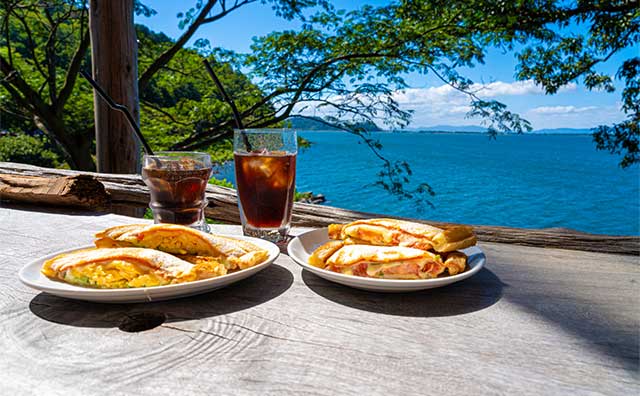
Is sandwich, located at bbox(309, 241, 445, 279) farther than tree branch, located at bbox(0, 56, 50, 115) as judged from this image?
No

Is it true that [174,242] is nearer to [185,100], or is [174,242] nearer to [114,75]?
[114,75]

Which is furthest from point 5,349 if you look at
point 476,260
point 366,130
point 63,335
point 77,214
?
point 366,130

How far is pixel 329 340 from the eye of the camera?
0.70m

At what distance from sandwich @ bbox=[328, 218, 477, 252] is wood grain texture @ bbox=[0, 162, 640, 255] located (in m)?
0.60

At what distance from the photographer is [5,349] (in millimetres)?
654

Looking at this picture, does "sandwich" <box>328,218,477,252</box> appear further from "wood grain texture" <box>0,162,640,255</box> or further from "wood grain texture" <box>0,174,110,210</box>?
"wood grain texture" <box>0,174,110,210</box>

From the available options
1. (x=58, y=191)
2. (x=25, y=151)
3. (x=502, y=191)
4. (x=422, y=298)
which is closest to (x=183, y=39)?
(x=58, y=191)

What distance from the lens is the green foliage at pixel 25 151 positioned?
14.4 m

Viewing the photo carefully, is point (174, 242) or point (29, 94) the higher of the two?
point (29, 94)

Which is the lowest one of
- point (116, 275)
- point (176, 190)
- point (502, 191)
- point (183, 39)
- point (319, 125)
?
point (502, 191)

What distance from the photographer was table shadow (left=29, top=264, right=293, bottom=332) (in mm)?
754

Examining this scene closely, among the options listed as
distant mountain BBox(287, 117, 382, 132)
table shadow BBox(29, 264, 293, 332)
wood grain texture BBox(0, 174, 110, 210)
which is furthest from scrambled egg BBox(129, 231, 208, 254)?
distant mountain BBox(287, 117, 382, 132)

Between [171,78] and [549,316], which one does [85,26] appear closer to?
[171,78]

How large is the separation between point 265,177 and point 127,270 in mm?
553
